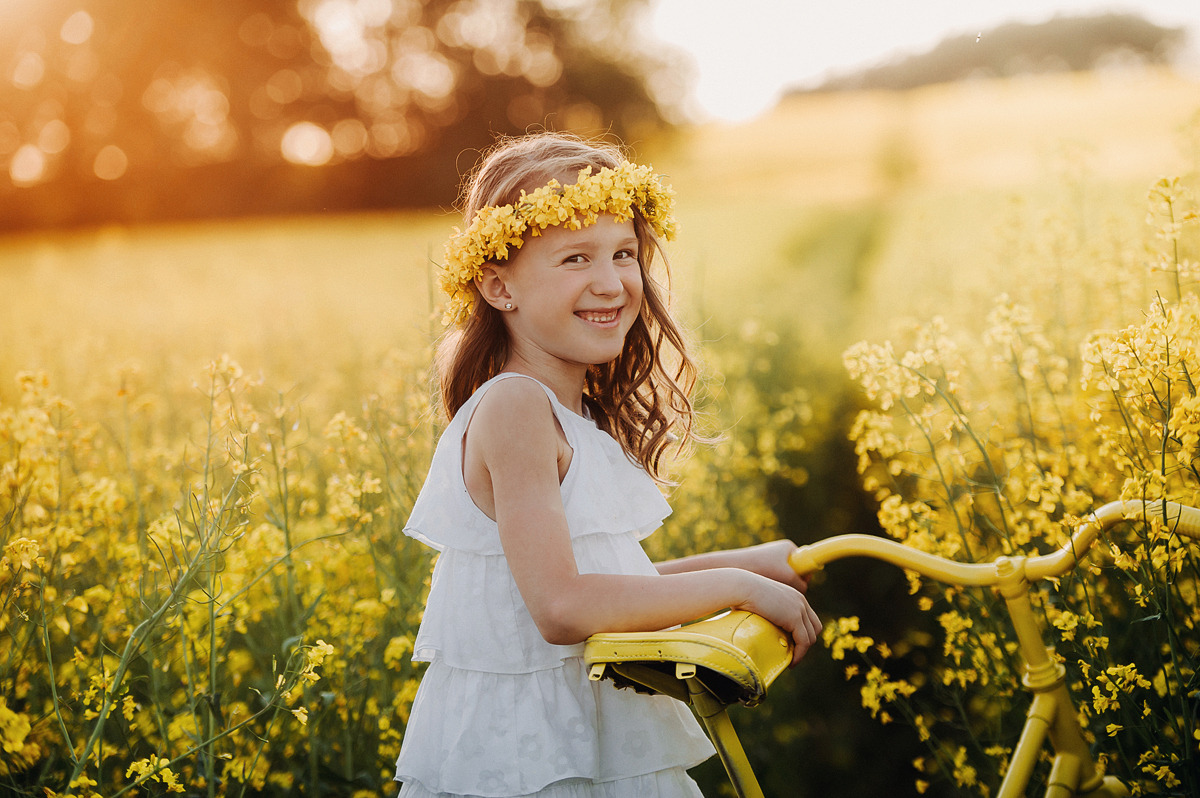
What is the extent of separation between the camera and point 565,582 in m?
1.46

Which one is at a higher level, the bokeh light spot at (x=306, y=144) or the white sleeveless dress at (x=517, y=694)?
the bokeh light spot at (x=306, y=144)

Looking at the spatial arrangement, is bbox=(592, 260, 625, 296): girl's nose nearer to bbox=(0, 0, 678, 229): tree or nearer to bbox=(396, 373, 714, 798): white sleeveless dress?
bbox=(396, 373, 714, 798): white sleeveless dress

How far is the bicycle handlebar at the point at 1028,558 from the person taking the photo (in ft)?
4.71

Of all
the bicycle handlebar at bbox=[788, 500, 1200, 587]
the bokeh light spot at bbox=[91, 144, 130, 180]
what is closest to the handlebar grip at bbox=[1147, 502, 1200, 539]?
the bicycle handlebar at bbox=[788, 500, 1200, 587]

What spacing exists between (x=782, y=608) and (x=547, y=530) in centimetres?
42

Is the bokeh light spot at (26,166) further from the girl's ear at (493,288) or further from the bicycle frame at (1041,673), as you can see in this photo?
the bicycle frame at (1041,673)

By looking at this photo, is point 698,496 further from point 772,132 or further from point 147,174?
point 772,132

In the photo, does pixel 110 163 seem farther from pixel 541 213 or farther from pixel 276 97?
pixel 541 213

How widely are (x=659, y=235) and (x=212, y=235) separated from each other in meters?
15.2

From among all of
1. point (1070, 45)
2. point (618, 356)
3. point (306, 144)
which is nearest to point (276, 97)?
point (306, 144)

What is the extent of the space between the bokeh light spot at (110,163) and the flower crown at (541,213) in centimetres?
2009

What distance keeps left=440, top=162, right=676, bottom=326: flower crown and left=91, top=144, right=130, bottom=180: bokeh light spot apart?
20090mm

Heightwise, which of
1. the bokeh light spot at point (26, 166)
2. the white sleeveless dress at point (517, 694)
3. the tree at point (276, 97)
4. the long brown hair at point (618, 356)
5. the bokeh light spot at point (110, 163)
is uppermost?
the tree at point (276, 97)

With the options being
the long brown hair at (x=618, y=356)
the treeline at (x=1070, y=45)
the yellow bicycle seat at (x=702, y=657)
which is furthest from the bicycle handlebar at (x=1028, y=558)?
the treeline at (x=1070, y=45)
